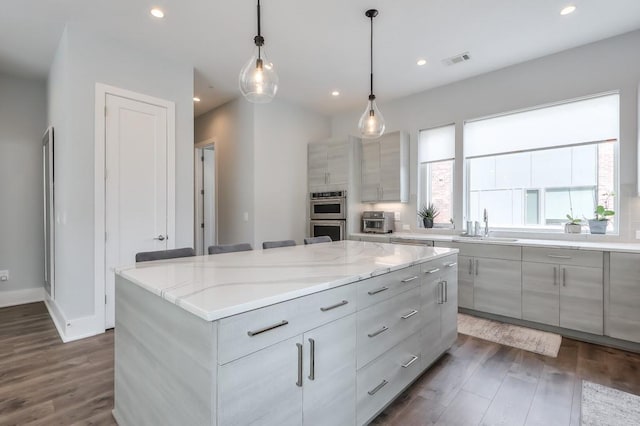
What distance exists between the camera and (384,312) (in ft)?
5.88

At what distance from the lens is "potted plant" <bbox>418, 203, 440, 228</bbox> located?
15.0 ft

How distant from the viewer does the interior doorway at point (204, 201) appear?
6.05 meters

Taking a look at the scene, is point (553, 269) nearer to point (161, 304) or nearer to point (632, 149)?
point (632, 149)

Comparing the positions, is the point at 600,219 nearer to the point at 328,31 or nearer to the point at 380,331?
the point at 380,331

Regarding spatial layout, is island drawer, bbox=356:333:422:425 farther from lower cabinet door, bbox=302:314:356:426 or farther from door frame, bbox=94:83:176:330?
door frame, bbox=94:83:176:330

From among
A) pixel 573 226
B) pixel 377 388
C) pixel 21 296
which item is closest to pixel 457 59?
pixel 573 226

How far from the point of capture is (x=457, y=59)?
3.67 meters

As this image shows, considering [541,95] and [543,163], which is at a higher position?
[541,95]

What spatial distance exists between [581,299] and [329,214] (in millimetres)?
3224

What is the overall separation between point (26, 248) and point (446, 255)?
5.27 m

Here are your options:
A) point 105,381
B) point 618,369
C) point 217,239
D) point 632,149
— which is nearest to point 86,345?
point 105,381

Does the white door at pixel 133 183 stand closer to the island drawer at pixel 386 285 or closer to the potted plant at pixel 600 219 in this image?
the island drawer at pixel 386 285

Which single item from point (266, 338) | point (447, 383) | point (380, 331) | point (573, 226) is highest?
point (573, 226)

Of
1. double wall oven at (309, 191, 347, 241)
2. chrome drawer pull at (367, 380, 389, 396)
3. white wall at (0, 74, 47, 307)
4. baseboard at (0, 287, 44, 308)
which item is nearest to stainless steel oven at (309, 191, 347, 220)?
double wall oven at (309, 191, 347, 241)
